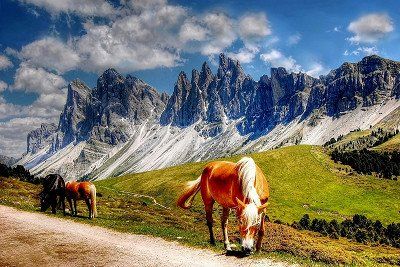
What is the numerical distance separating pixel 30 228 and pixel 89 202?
15.0 meters

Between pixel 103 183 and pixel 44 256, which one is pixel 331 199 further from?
pixel 44 256

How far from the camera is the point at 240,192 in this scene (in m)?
18.8

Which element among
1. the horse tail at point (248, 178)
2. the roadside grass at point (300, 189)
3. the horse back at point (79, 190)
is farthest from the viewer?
the roadside grass at point (300, 189)

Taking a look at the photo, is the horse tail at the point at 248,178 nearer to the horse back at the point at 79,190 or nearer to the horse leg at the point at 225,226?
the horse leg at the point at 225,226

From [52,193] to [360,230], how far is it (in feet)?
268

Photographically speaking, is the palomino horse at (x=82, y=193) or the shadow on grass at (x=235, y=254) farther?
the palomino horse at (x=82, y=193)

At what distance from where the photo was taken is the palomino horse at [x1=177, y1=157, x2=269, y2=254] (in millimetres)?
17266

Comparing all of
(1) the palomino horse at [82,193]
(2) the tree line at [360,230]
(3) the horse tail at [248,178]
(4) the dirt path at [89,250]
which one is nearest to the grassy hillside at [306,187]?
(2) the tree line at [360,230]

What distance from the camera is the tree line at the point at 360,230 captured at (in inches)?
3573

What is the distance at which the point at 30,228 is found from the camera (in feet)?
98.7

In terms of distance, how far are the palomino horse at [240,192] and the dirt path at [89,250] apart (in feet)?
7.20

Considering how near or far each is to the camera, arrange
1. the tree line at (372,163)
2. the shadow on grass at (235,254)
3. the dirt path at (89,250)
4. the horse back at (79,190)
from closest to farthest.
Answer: the shadow on grass at (235,254)
the dirt path at (89,250)
the horse back at (79,190)
the tree line at (372,163)

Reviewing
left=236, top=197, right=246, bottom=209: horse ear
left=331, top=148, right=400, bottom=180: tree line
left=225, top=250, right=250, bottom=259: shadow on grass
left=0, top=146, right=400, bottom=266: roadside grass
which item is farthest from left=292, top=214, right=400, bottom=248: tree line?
left=236, top=197, right=246, bottom=209: horse ear

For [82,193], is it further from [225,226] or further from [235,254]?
[235,254]
